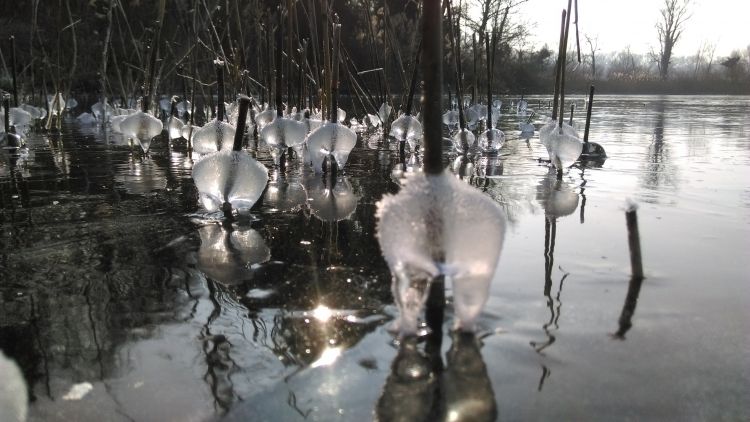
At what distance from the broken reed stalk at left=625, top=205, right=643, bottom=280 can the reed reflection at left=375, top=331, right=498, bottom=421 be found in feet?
2.15

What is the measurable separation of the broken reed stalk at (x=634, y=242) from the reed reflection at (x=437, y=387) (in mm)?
657

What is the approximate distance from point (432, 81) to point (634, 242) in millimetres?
904

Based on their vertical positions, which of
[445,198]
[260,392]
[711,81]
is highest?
[711,81]

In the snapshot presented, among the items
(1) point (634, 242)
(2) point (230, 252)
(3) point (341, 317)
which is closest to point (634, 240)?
(1) point (634, 242)

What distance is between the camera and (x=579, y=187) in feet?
11.1

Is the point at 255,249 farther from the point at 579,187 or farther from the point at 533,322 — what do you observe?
the point at 579,187

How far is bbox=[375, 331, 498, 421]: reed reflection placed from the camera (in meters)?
1.03

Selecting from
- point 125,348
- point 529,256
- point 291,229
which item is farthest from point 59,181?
point 529,256

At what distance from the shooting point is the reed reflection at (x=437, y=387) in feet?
3.39

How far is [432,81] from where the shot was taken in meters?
1.14

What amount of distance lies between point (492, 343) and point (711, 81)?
146 feet

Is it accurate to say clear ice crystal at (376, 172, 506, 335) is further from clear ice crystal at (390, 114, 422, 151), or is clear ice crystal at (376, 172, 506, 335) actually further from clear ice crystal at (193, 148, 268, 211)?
clear ice crystal at (390, 114, 422, 151)

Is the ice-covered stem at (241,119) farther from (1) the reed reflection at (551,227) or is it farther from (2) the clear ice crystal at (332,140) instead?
(1) the reed reflection at (551,227)

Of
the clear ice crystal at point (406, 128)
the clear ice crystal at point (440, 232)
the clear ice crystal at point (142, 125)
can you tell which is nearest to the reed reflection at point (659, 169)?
the clear ice crystal at point (406, 128)
